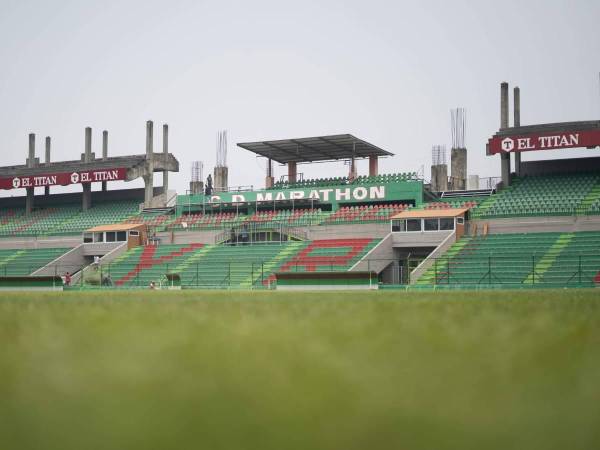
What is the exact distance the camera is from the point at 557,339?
505cm

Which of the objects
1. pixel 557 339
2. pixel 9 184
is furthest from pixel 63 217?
pixel 557 339

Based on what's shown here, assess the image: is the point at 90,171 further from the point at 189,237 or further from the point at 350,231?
the point at 350,231

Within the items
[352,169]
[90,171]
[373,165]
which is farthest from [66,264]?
[373,165]

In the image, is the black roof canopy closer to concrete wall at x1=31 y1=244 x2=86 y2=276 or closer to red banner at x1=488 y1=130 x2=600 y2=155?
red banner at x1=488 y1=130 x2=600 y2=155

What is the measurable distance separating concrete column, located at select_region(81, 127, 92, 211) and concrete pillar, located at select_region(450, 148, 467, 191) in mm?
36272

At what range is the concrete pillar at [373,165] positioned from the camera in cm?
6619

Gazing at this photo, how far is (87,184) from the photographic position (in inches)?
2943

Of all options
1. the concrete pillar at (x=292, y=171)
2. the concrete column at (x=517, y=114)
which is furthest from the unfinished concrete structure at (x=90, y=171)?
the concrete column at (x=517, y=114)

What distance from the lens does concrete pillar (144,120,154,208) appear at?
72188 mm

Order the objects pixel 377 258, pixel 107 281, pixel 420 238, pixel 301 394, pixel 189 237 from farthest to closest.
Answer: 1. pixel 189 237
2. pixel 107 281
3. pixel 420 238
4. pixel 377 258
5. pixel 301 394

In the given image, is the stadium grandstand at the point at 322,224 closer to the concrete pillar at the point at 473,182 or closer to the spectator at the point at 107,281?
Result: the spectator at the point at 107,281

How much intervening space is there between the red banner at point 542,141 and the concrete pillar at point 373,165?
1139 cm

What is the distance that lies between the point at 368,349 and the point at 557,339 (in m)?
1.52

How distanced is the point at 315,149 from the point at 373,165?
218 inches
